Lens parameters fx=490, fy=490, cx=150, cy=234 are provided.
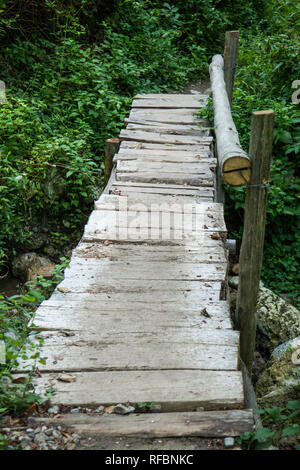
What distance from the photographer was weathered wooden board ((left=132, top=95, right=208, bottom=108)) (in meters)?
7.68

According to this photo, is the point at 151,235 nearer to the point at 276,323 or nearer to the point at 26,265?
the point at 276,323

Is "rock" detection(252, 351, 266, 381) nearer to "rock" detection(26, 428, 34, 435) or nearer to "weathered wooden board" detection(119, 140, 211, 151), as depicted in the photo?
"weathered wooden board" detection(119, 140, 211, 151)

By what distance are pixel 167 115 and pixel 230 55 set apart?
1.35 m

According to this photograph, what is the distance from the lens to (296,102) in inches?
267

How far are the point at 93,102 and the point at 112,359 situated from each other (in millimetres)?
5618

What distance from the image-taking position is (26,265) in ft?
20.3

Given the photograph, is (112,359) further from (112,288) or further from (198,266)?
(198,266)

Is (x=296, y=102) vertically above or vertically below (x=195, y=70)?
below

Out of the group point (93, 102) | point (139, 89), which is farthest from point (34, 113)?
point (139, 89)

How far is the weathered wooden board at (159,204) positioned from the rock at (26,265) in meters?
1.60

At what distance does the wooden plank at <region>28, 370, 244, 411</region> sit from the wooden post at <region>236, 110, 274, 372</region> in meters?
0.66

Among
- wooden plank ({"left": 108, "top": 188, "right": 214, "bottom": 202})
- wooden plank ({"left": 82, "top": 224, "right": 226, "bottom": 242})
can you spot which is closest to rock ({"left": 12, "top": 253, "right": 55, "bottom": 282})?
wooden plank ({"left": 108, "top": 188, "right": 214, "bottom": 202})

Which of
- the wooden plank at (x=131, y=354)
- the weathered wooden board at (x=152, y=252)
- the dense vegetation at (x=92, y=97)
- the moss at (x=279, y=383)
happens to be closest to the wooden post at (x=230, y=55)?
the dense vegetation at (x=92, y=97)

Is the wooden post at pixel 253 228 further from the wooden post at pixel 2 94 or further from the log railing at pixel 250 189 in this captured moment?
the wooden post at pixel 2 94
